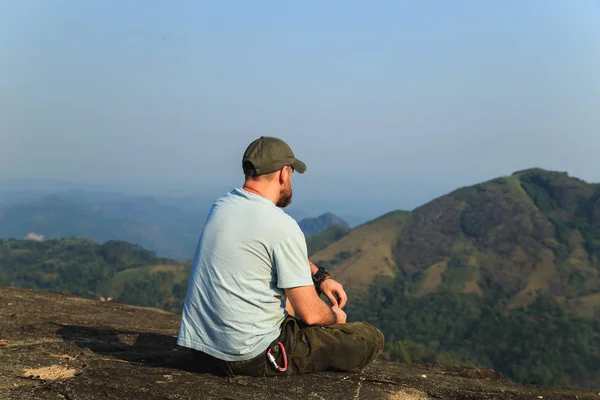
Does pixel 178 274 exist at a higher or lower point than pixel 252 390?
lower

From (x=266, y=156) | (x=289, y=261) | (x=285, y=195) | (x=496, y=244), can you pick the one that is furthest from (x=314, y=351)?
(x=496, y=244)

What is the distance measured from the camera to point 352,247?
176m

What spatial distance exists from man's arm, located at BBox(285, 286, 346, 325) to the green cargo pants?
0.90ft

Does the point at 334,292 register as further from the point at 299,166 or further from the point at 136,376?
the point at 136,376

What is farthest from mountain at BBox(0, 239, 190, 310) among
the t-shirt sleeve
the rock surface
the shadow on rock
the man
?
the t-shirt sleeve

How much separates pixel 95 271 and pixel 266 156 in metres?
162

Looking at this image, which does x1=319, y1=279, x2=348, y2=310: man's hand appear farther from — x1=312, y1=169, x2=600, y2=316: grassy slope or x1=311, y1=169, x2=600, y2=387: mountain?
x1=312, y1=169, x2=600, y2=316: grassy slope

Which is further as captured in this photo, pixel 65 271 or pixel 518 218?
pixel 518 218

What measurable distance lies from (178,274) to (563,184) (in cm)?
12437

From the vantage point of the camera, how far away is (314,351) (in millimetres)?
6371

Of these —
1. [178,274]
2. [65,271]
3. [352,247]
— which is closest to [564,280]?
[352,247]

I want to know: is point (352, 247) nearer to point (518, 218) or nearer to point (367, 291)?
point (367, 291)

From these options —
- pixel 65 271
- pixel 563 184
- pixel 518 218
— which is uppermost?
pixel 563 184

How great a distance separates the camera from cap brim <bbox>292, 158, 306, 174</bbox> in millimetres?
6066
